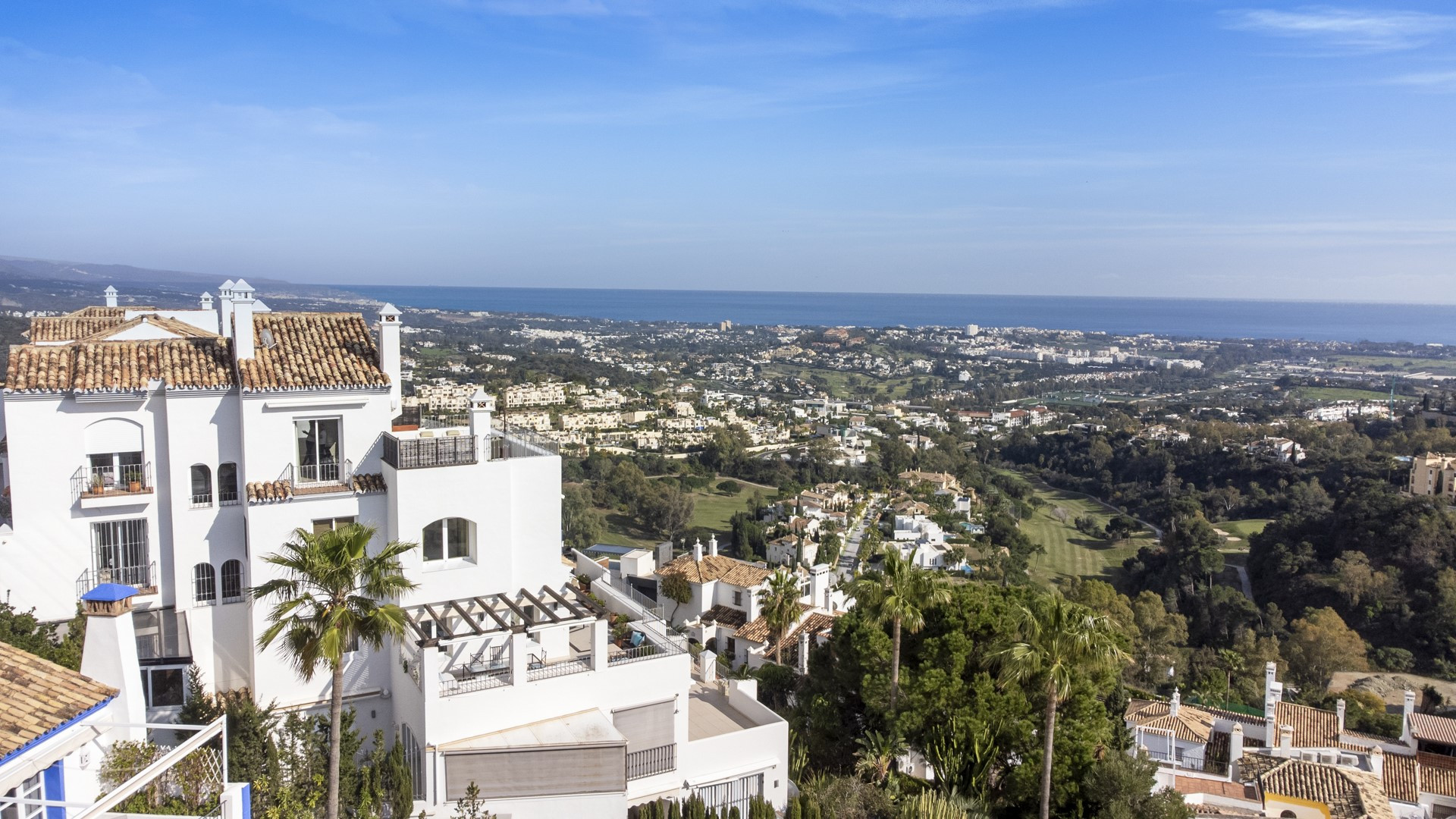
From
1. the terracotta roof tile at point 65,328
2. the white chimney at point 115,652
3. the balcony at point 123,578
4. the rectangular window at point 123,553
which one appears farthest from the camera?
the terracotta roof tile at point 65,328

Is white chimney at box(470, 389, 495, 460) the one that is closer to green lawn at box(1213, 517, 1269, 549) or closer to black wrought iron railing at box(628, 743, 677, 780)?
black wrought iron railing at box(628, 743, 677, 780)

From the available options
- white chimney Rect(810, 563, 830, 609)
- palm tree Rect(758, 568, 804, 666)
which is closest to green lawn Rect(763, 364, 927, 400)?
white chimney Rect(810, 563, 830, 609)

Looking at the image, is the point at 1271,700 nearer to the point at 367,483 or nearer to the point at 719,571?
the point at 719,571

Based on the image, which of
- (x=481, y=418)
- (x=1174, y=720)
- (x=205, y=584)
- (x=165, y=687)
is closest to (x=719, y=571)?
(x=1174, y=720)

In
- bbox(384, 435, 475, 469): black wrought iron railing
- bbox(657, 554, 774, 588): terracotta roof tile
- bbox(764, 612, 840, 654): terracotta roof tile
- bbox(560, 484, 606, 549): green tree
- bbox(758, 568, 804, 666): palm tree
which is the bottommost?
bbox(560, 484, 606, 549): green tree

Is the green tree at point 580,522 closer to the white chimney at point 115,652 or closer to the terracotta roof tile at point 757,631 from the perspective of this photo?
the terracotta roof tile at point 757,631

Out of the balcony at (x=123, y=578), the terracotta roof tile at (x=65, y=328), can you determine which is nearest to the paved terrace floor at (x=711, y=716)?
the balcony at (x=123, y=578)
